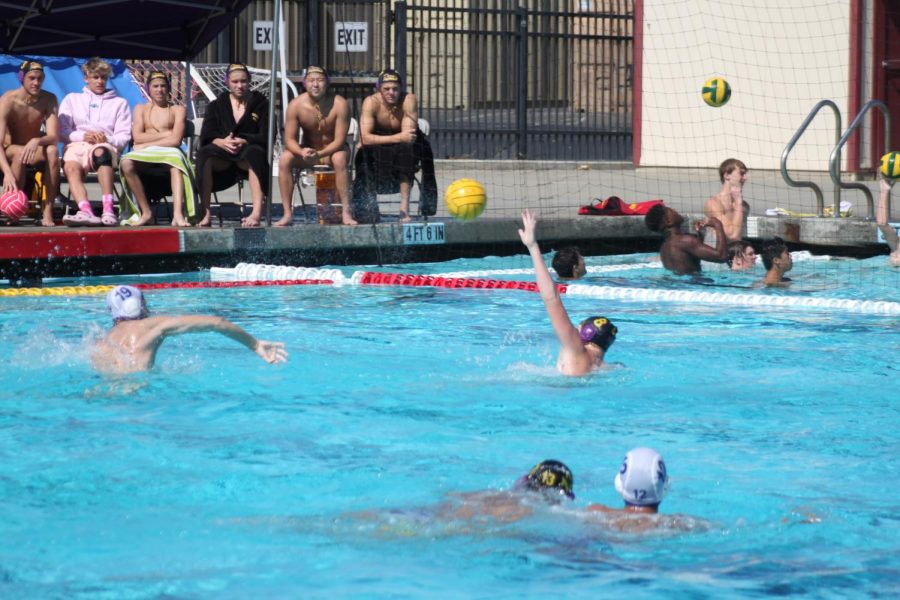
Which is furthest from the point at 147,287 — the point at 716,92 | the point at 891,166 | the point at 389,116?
the point at 891,166

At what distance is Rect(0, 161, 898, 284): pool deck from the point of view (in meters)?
10.2

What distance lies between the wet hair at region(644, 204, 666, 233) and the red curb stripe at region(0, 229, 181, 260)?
4018 millimetres

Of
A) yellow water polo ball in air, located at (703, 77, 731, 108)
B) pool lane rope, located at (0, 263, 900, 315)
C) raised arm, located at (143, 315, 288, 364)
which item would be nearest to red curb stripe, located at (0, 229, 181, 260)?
pool lane rope, located at (0, 263, 900, 315)

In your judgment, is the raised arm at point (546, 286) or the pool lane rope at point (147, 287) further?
the pool lane rope at point (147, 287)

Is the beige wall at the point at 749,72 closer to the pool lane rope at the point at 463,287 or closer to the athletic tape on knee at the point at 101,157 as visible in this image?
the pool lane rope at the point at 463,287

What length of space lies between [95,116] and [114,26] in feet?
3.00

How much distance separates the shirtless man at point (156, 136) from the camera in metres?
10.8

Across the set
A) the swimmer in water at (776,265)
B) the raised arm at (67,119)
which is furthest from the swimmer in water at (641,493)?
the raised arm at (67,119)

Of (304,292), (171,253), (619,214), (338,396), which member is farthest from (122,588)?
(619,214)

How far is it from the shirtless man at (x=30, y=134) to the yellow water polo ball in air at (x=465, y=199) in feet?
10.2

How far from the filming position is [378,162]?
11609mm

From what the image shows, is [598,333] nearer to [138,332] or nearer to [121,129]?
[138,332]

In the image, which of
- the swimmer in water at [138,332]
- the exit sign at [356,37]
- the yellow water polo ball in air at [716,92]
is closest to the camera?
the swimmer in water at [138,332]

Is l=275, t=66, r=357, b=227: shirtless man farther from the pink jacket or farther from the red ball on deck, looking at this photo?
the red ball on deck
